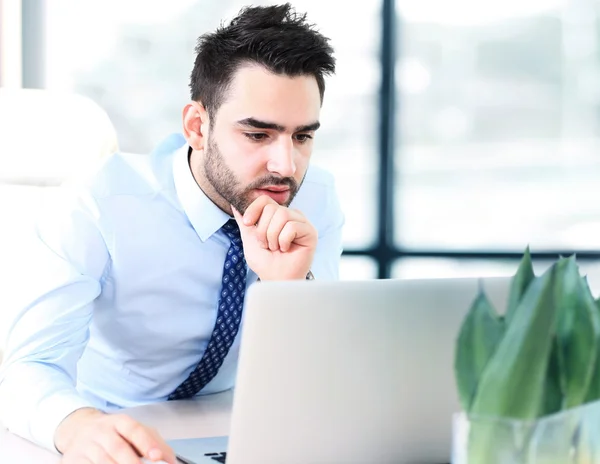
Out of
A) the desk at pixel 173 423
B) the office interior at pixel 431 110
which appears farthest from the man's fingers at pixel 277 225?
the office interior at pixel 431 110

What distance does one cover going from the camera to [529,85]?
3.87 metres

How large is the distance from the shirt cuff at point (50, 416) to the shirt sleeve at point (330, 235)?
771mm

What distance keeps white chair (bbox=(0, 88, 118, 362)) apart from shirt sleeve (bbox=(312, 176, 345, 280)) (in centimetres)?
51

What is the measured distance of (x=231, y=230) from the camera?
1.61 metres

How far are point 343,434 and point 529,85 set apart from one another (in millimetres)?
3390

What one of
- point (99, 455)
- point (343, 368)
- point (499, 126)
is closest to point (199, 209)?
point (99, 455)

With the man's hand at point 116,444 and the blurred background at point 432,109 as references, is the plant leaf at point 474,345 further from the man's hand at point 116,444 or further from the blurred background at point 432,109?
the blurred background at point 432,109

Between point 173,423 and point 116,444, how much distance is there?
0.32m

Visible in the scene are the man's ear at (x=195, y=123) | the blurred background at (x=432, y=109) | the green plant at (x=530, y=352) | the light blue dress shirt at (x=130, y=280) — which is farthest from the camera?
the blurred background at (x=432, y=109)

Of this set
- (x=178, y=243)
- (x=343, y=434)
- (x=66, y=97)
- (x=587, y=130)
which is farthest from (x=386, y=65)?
(x=343, y=434)

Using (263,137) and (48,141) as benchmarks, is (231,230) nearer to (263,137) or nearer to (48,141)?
(263,137)

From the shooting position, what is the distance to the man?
1.42m

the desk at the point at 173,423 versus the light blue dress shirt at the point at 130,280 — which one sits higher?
the light blue dress shirt at the point at 130,280

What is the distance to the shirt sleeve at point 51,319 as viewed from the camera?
115 cm
